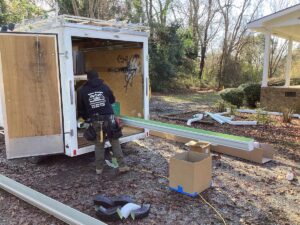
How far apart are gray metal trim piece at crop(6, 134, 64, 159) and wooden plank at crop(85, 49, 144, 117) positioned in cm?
A: 201

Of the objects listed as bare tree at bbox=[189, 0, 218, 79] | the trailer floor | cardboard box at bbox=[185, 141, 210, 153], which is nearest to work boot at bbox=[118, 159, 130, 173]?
the trailer floor

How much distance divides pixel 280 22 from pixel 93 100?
856cm

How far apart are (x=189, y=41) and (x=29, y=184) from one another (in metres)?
18.9

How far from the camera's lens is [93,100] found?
457 centimetres

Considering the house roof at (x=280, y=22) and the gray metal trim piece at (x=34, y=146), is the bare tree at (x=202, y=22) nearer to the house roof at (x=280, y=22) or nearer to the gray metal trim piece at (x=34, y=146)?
the house roof at (x=280, y=22)

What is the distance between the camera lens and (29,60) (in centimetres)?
446

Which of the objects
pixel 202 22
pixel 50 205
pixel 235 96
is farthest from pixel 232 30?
pixel 50 205

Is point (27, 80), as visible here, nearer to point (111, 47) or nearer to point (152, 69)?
point (111, 47)

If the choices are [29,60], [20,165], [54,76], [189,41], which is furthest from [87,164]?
[189,41]

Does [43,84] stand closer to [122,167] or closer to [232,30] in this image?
[122,167]

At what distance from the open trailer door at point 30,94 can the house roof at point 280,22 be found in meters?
8.51

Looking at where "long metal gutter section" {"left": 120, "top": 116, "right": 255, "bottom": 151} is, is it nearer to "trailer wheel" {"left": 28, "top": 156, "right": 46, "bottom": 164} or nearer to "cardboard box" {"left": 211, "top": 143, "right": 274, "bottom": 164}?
"cardboard box" {"left": 211, "top": 143, "right": 274, "bottom": 164}

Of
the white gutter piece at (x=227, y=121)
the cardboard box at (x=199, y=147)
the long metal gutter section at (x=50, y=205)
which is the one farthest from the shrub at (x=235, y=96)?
the long metal gutter section at (x=50, y=205)

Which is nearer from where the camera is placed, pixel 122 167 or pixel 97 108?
pixel 97 108
